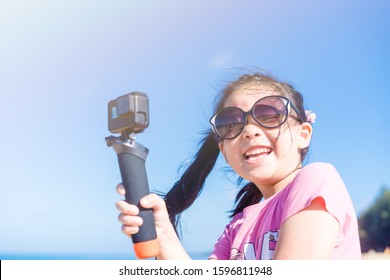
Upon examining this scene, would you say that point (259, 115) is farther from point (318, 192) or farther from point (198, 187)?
point (198, 187)

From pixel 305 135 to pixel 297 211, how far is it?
328 millimetres

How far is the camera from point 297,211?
952 millimetres

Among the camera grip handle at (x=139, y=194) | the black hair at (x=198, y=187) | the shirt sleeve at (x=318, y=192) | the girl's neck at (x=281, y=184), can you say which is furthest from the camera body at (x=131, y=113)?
the black hair at (x=198, y=187)

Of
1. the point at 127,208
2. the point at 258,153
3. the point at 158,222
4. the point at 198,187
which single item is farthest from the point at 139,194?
the point at 198,187

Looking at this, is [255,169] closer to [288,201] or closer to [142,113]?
[288,201]

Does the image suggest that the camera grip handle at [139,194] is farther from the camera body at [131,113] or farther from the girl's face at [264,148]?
the girl's face at [264,148]

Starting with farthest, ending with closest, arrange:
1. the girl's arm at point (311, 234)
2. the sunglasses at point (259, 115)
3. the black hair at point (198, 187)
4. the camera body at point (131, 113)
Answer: the black hair at point (198, 187), the sunglasses at point (259, 115), the girl's arm at point (311, 234), the camera body at point (131, 113)

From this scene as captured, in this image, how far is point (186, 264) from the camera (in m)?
1.08

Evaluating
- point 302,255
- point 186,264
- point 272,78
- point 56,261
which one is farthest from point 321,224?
point 56,261

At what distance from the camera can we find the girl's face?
115cm

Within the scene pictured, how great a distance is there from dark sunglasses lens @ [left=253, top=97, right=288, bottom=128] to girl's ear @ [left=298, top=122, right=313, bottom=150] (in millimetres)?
96

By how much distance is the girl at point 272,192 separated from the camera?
3.06 ft

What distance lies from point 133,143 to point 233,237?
0.49 meters

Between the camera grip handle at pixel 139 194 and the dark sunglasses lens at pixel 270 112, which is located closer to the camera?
the camera grip handle at pixel 139 194
